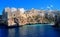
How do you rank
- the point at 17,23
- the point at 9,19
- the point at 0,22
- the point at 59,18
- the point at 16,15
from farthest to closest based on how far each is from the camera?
the point at 0,22 → the point at 16,15 → the point at 17,23 → the point at 9,19 → the point at 59,18

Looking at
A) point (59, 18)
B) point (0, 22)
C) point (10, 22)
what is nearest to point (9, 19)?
point (10, 22)

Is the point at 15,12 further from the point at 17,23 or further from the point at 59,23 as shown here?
the point at 59,23

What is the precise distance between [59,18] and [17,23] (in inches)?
1585

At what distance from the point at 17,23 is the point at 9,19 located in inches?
439

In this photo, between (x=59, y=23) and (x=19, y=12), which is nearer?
(x=59, y=23)

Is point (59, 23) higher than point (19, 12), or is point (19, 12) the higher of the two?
point (19, 12)

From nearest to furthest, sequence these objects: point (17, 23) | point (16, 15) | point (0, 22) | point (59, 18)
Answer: point (59, 18)
point (17, 23)
point (16, 15)
point (0, 22)

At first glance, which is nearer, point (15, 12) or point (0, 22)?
point (15, 12)

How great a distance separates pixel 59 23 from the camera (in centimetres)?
11962

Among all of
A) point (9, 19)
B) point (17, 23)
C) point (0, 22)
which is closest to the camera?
point (9, 19)

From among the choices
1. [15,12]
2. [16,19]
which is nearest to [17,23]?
[16,19]

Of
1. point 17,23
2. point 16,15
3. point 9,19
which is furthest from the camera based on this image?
point 16,15

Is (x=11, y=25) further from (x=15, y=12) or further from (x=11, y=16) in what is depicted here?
(x=15, y=12)

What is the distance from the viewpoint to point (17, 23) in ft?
451
